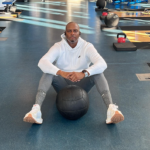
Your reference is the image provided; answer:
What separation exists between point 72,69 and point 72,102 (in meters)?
0.39

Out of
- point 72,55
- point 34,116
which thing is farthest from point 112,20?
point 34,116

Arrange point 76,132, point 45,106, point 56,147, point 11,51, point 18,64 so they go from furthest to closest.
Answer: point 11,51
point 18,64
point 45,106
point 76,132
point 56,147

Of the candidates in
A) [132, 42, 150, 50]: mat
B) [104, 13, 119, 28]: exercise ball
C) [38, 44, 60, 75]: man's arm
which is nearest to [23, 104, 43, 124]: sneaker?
[38, 44, 60, 75]: man's arm

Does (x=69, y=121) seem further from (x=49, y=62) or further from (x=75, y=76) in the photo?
(x=49, y=62)

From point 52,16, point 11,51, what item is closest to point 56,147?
point 11,51

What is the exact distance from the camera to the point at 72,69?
2.43m

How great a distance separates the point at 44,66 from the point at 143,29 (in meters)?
4.38

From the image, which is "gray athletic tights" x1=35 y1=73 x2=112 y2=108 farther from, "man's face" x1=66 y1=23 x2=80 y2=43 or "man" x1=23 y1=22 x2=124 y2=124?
"man's face" x1=66 y1=23 x2=80 y2=43

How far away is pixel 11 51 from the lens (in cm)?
444

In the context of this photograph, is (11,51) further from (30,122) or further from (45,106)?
(30,122)

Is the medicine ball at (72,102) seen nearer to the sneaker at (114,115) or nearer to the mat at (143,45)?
the sneaker at (114,115)

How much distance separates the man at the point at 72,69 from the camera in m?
2.17

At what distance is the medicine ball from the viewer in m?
2.17

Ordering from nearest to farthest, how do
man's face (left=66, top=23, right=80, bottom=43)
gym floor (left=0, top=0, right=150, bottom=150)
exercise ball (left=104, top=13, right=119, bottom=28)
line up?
gym floor (left=0, top=0, right=150, bottom=150), man's face (left=66, top=23, right=80, bottom=43), exercise ball (left=104, top=13, right=119, bottom=28)
